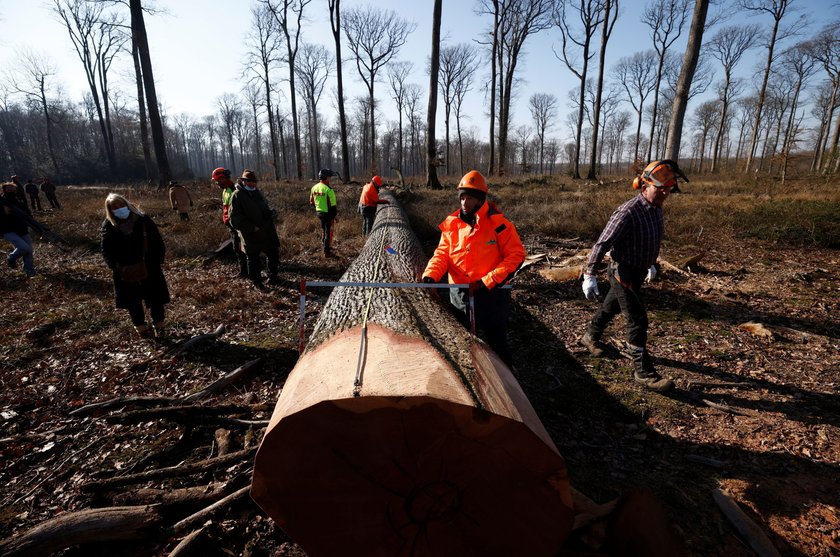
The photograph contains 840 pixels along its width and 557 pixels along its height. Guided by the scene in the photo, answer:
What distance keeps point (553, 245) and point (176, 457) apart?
748 cm

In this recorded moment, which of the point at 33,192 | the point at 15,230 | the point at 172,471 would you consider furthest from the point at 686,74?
the point at 33,192

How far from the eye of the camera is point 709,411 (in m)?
3.01

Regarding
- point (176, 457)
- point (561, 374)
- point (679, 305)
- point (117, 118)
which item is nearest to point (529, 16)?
point (679, 305)

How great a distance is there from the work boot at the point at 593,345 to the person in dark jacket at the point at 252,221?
196 inches

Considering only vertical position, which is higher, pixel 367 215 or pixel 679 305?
pixel 367 215

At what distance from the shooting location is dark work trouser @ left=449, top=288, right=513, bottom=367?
9.65 ft

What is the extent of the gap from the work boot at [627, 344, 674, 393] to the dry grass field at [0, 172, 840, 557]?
12 cm

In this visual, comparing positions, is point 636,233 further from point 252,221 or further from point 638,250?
point 252,221

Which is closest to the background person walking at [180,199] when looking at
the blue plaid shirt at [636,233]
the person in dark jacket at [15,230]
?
the person in dark jacket at [15,230]

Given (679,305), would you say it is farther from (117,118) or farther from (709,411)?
(117,118)

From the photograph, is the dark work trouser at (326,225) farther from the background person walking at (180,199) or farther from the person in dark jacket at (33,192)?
the person in dark jacket at (33,192)

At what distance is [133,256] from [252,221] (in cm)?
199

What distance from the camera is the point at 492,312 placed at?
9.69ft

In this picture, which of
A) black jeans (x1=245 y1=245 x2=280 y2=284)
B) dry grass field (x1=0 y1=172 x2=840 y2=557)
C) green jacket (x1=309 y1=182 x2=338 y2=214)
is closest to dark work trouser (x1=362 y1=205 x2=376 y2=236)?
green jacket (x1=309 y1=182 x2=338 y2=214)
